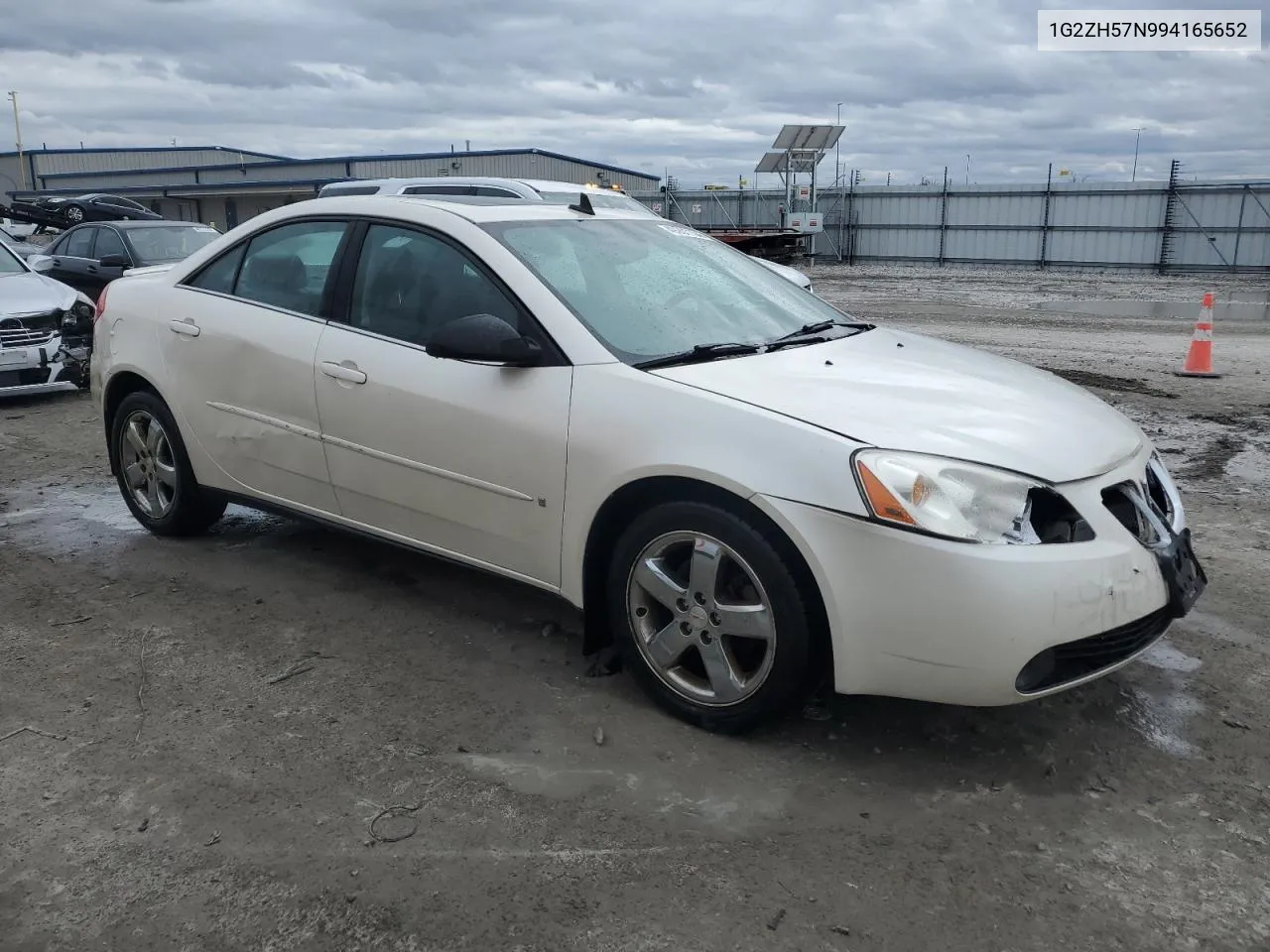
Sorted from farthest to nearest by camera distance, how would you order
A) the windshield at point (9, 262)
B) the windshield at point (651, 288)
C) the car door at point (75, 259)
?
the car door at point (75, 259), the windshield at point (9, 262), the windshield at point (651, 288)

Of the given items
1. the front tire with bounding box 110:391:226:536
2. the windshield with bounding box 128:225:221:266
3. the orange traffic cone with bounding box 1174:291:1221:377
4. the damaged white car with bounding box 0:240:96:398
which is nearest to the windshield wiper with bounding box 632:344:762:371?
the front tire with bounding box 110:391:226:536

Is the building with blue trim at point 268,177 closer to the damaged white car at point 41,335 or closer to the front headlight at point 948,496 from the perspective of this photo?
the damaged white car at point 41,335

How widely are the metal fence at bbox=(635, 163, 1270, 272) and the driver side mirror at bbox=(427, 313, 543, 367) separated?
3113 cm

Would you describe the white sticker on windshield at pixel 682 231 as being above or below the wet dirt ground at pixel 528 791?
above

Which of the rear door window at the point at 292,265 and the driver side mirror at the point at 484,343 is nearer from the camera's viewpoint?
the driver side mirror at the point at 484,343

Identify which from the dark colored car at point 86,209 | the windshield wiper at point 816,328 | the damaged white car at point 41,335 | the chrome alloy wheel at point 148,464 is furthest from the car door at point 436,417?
the dark colored car at point 86,209

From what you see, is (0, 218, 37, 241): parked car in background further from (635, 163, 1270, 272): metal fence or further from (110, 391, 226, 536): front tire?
(110, 391, 226, 536): front tire

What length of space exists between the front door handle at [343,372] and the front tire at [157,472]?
3.89ft

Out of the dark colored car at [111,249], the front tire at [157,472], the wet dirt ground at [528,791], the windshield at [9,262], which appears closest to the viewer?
the wet dirt ground at [528,791]

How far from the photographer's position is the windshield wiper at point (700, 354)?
3.48 m

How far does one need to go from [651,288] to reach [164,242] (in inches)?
453

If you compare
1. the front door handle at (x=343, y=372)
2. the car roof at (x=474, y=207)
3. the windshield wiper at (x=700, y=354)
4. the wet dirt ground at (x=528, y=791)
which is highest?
the car roof at (x=474, y=207)

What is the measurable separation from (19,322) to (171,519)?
496 cm

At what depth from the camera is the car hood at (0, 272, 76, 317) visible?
8922mm
